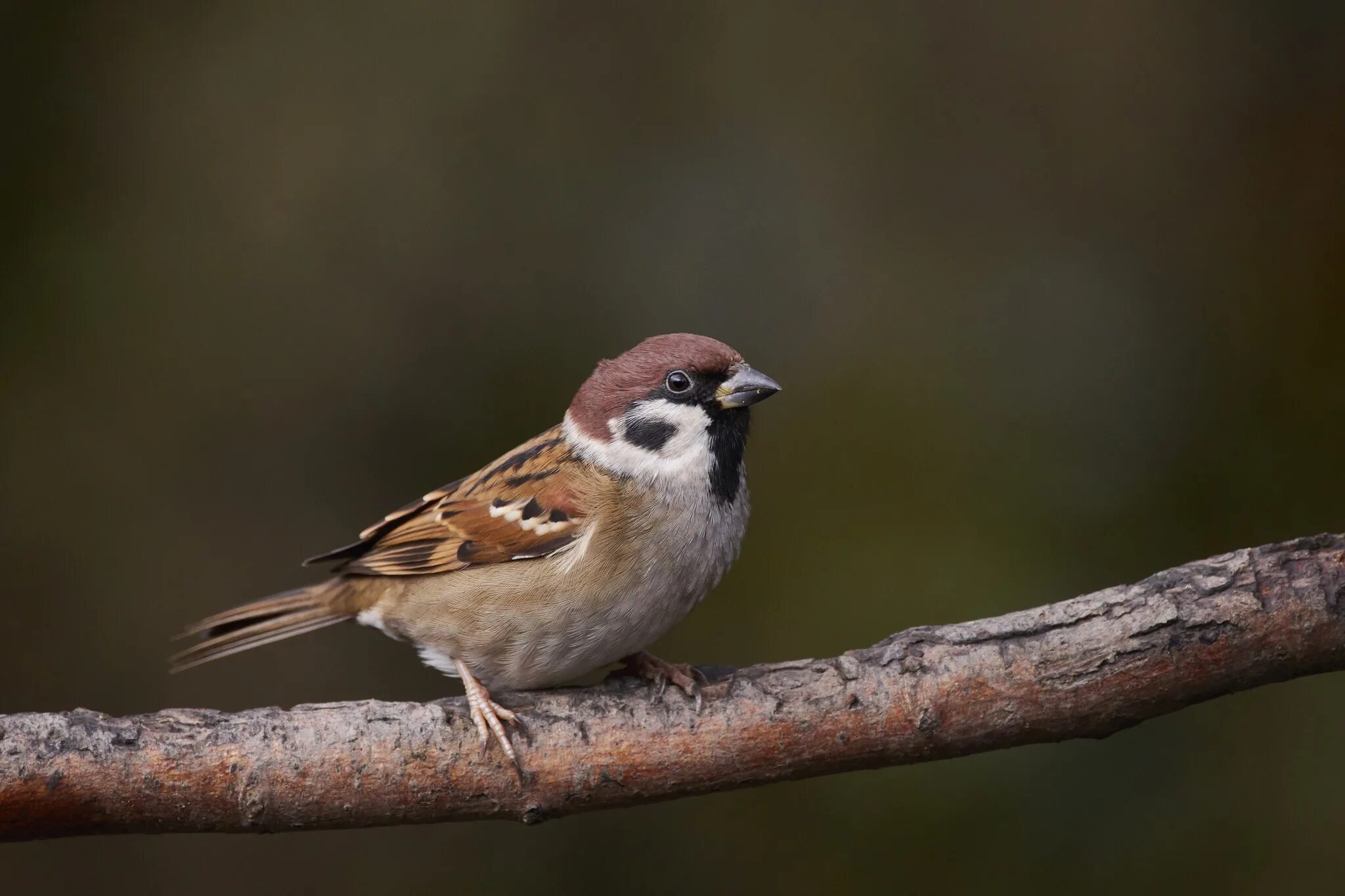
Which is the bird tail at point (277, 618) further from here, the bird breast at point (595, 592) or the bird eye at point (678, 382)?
the bird eye at point (678, 382)

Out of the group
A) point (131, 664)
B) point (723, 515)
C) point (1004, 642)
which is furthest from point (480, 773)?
point (131, 664)

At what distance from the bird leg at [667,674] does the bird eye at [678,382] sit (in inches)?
24.7

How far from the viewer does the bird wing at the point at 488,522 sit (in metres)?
3.08

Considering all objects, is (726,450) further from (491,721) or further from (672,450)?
(491,721)

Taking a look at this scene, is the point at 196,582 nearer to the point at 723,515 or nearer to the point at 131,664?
the point at 131,664

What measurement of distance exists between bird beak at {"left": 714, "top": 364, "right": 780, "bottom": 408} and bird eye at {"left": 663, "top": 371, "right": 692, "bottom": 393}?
0.07 meters

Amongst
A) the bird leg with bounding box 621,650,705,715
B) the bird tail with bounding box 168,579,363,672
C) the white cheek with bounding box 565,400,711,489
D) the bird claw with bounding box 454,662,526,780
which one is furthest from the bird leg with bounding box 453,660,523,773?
the bird tail with bounding box 168,579,363,672

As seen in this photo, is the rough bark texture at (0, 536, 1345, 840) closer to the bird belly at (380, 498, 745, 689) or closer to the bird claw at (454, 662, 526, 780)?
the bird claw at (454, 662, 526, 780)

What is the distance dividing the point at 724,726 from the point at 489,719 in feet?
1.63

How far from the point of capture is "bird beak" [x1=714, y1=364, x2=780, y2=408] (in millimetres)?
3025

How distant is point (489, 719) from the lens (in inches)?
107

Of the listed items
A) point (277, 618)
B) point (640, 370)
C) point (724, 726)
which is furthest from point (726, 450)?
point (277, 618)


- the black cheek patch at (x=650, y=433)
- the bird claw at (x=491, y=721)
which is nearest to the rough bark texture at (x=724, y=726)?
the bird claw at (x=491, y=721)

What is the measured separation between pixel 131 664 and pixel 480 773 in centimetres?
183
